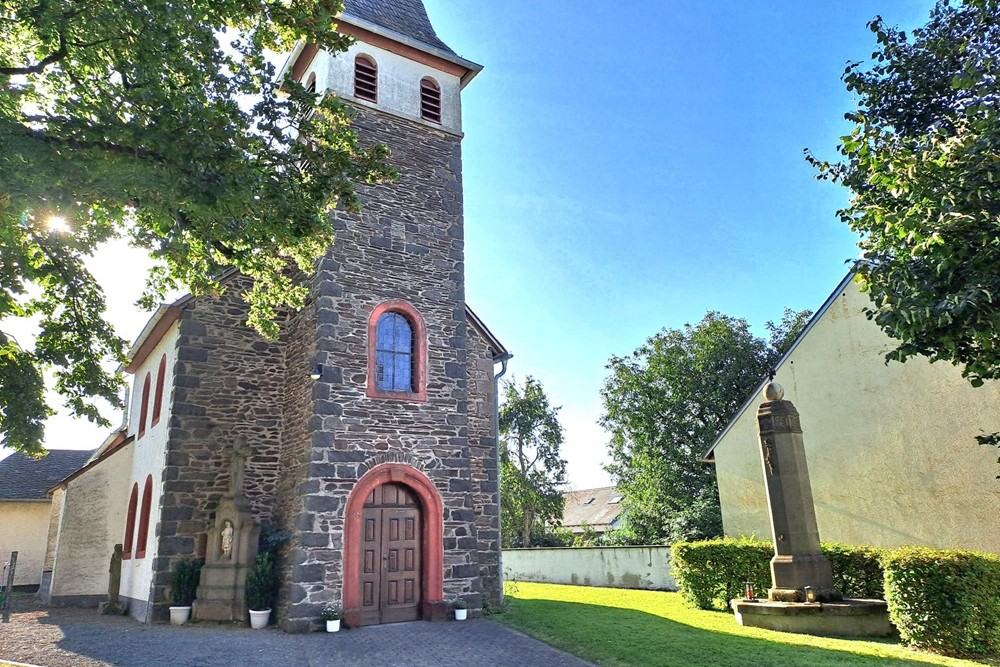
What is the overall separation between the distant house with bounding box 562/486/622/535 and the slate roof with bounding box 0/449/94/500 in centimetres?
3025

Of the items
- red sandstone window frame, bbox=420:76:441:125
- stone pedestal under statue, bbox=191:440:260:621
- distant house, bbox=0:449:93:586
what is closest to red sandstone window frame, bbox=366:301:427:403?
stone pedestal under statue, bbox=191:440:260:621

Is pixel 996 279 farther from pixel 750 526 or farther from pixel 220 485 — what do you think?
pixel 220 485

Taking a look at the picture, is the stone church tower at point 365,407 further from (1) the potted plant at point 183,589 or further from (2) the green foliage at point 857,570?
(2) the green foliage at point 857,570

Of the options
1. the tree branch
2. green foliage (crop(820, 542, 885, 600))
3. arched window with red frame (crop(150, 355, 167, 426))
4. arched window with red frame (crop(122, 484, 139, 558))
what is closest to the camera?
the tree branch

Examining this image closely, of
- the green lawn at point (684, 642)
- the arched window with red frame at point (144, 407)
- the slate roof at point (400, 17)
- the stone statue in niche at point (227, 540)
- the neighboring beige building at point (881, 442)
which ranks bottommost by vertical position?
the green lawn at point (684, 642)

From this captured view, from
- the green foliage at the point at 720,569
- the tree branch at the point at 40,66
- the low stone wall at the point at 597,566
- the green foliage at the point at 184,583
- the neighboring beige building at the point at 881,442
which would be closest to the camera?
the tree branch at the point at 40,66

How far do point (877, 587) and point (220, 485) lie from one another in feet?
42.3

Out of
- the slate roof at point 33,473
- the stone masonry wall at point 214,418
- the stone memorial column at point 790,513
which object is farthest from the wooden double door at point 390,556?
the slate roof at point 33,473

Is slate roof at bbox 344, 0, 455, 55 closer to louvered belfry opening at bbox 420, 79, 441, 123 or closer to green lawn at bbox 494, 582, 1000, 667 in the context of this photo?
louvered belfry opening at bbox 420, 79, 441, 123

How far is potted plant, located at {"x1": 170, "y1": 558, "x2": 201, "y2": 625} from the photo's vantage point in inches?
486

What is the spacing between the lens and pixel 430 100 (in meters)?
16.6

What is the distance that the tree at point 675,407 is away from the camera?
108 ft

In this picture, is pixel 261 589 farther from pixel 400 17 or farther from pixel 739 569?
pixel 400 17

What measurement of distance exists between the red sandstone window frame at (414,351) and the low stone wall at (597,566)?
915cm
